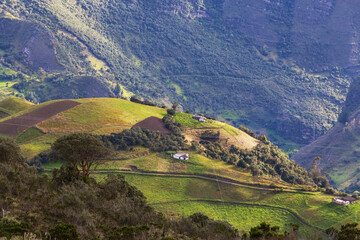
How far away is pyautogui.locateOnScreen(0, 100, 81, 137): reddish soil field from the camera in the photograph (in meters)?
92.4

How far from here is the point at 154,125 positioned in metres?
107

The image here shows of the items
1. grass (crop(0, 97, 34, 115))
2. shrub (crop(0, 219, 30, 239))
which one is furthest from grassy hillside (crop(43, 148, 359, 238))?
shrub (crop(0, 219, 30, 239))

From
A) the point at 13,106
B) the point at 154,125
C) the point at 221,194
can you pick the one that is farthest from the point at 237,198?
the point at 13,106

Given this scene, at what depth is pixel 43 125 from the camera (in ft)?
313

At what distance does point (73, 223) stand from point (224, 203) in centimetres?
4683

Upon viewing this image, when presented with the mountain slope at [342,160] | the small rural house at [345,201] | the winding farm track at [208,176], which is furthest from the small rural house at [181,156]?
the mountain slope at [342,160]

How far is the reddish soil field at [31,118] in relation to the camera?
92.4m

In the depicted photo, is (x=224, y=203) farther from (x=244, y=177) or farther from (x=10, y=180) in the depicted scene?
(x=10, y=180)

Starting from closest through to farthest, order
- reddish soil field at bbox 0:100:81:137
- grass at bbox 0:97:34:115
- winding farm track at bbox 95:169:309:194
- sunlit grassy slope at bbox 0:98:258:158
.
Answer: winding farm track at bbox 95:169:309:194, sunlit grassy slope at bbox 0:98:258:158, reddish soil field at bbox 0:100:81:137, grass at bbox 0:97:34:115

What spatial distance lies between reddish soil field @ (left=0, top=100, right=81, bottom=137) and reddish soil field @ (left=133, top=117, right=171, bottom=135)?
20111 millimetres

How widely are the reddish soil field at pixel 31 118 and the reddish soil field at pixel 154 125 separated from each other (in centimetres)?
2011

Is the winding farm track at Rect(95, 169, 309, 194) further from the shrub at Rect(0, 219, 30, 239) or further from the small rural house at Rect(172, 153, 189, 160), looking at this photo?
the shrub at Rect(0, 219, 30, 239)

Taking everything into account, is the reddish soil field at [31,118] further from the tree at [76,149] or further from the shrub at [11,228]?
the shrub at [11,228]

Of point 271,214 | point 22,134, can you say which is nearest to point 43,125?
point 22,134
